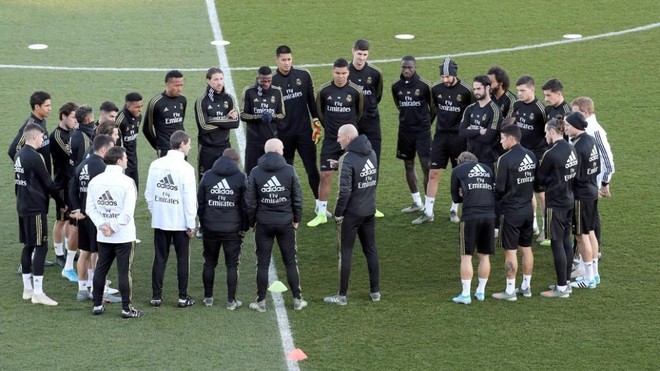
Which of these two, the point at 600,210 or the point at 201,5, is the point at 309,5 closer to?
the point at 201,5

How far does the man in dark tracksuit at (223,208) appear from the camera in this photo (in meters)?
12.8

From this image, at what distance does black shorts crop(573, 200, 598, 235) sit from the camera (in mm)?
13609

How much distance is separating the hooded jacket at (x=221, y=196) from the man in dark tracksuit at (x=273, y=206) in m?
0.17

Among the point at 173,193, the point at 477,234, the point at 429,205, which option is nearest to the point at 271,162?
the point at 173,193

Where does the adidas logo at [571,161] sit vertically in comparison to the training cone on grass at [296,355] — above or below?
above

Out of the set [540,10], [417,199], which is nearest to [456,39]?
[540,10]

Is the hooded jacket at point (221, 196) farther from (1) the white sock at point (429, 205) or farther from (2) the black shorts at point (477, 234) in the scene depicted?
(1) the white sock at point (429, 205)

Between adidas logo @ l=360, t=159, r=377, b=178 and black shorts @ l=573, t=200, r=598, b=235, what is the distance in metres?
2.40

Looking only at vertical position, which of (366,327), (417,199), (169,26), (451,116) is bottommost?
(366,327)

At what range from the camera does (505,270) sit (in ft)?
45.6

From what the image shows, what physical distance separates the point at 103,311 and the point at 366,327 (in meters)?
2.91

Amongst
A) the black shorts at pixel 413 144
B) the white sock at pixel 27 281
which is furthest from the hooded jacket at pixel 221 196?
the black shorts at pixel 413 144

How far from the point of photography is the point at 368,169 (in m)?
13.1

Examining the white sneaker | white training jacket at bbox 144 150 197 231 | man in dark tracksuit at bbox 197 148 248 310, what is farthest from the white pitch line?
the white sneaker
